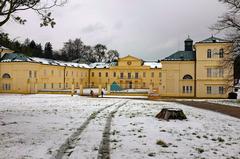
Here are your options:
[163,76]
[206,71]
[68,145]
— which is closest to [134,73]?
[163,76]

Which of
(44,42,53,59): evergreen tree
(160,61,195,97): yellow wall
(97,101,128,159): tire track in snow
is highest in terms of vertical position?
(44,42,53,59): evergreen tree

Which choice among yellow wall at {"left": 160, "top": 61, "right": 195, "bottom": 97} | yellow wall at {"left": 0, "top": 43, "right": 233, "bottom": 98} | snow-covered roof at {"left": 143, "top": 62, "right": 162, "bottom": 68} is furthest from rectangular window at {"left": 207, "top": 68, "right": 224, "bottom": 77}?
snow-covered roof at {"left": 143, "top": 62, "right": 162, "bottom": 68}

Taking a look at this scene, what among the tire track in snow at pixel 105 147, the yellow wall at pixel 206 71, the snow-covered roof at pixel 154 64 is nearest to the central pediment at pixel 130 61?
the snow-covered roof at pixel 154 64

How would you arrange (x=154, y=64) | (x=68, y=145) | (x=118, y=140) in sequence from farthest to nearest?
(x=154, y=64) < (x=118, y=140) < (x=68, y=145)

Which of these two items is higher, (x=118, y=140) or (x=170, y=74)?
(x=170, y=74)

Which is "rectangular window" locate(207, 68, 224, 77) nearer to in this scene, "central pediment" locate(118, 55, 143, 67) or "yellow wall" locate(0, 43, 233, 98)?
"yellow wall" locate(0, 43, 233, 98)

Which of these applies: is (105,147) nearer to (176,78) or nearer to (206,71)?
(176,78)

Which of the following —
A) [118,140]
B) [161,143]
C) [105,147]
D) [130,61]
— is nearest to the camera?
[105,147]

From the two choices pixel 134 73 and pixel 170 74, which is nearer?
pixel 170 74

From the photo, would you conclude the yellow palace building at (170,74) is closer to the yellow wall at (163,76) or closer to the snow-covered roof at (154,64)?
the yellow wall at (163,76)

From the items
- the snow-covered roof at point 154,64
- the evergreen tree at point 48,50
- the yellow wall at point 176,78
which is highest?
the evergreen tree at point 48,50

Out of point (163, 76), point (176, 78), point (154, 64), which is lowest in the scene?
point (176, 78)

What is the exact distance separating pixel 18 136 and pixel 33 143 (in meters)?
1.35

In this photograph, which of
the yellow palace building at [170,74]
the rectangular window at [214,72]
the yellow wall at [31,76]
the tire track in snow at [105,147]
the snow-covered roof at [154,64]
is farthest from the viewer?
the snow-covered roof at [154,64]
